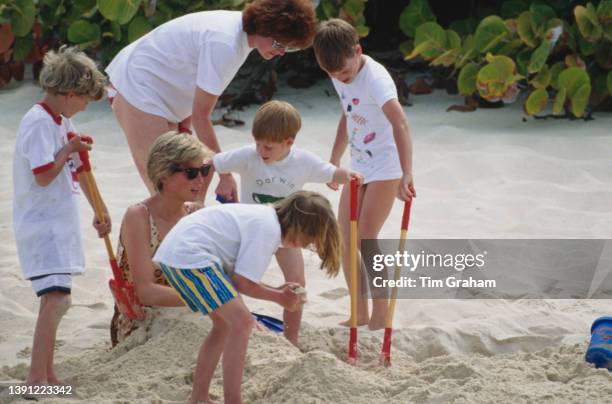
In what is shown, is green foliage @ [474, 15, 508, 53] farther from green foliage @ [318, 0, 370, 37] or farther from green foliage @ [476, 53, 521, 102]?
green foliage @ [318, 0, 370, 37]

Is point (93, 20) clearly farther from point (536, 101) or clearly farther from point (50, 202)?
point (50, 202)

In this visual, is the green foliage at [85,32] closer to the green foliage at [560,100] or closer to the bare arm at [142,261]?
the green foliage at [560,100]

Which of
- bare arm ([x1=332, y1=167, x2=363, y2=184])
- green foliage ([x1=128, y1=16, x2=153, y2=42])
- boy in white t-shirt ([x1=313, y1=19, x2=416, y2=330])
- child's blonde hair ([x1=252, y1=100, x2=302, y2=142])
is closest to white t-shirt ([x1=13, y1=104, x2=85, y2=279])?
child's blonde hair ([x1=252, y1=100, x2=302, y2=142])

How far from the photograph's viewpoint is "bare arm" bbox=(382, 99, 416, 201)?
3.80 meters

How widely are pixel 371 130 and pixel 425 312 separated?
32.2 inches

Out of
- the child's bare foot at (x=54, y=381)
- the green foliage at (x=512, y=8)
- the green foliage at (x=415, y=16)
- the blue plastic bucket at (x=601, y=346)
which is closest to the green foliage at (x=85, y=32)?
the green foliage at (x=415, y=16)

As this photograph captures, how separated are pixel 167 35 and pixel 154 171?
0.87 metres

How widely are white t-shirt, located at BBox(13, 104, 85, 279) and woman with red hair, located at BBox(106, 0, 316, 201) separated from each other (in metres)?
0.64

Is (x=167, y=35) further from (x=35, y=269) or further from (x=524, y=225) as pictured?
(x=524, y=225)

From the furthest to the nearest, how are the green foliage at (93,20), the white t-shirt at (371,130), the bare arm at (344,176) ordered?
the green foliage at (93,20), the white t-shirt at (371,130), the bare arm at (344,176)

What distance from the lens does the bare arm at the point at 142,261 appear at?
355 centimetres

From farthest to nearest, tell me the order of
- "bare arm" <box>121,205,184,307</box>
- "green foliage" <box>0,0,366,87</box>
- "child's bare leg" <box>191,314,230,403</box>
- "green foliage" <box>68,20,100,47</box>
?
"green foliage" <box>68,20,100,47</box>
"green foliage" <box>0,0,366,87</box>
"bare arm" <box>121,205,184,307</box>
"child's bare leg" <box>191,314,230,403</box>

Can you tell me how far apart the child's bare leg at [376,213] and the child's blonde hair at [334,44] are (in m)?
0.52

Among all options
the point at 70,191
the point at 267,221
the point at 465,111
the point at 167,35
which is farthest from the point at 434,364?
the point at 465,111
